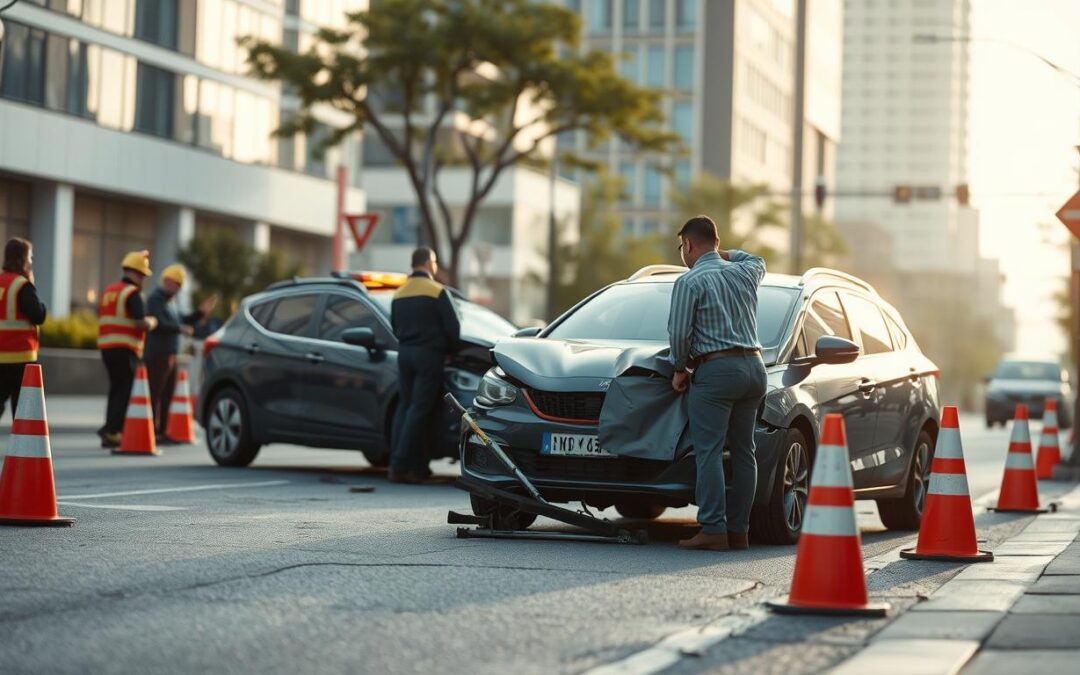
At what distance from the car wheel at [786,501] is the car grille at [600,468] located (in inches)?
28.4

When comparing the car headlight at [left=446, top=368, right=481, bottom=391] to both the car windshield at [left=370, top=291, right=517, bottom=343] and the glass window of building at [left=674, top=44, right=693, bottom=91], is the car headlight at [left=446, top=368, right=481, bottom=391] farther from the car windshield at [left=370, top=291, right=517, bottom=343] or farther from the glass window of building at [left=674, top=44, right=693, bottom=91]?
the glass window of building at [left=674, top=44, right=693, bottom=91]

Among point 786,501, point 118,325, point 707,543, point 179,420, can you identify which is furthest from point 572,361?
point 179,420

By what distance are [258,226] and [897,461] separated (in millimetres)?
45748

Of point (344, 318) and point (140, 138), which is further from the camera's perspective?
point (140, 138)

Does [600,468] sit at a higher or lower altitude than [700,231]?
lower

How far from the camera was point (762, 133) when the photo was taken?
112m

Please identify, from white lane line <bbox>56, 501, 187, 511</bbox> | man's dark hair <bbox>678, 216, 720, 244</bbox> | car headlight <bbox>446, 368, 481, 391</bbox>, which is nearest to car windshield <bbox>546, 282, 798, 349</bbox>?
man's dark hair <bbox>678, 216, 720, 244</bbox>

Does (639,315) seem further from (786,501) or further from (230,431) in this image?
(230,431)

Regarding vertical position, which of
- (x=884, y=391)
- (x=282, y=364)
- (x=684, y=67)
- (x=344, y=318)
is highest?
(x=684, y=67)

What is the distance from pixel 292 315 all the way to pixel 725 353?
7310 mm

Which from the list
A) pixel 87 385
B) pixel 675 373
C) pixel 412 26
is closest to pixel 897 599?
Result: pixel 675 373

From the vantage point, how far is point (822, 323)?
11.5 metres

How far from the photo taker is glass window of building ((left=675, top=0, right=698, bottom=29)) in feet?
346

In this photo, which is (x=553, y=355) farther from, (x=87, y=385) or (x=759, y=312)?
(x=87, y=385)
